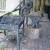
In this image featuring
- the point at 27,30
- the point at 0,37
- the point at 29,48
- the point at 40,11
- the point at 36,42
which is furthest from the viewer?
the point at 40,11

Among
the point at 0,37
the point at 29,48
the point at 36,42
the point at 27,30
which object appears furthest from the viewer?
the point at 27,30

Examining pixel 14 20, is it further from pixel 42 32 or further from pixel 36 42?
pixel 42 32

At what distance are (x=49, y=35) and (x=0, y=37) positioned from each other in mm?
1137

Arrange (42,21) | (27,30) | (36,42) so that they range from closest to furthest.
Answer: (36,42) < (27,30) < (42,21)

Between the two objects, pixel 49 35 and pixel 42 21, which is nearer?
pixel 49 35

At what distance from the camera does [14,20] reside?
425 centimetres

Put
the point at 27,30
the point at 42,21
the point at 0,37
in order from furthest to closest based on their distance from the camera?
the point at 42,21 < the point at 27,30 < the point at 0,37

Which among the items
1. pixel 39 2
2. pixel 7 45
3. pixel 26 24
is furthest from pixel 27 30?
pixel 39 2

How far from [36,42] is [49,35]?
70cm

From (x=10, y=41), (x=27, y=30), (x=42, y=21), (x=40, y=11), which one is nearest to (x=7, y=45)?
(x=10, y=41)

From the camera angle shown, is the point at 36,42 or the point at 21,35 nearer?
the point at 36,42

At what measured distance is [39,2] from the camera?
6.57m

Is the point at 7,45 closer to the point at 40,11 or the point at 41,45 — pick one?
the point at 41,45

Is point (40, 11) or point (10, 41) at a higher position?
point (40, 11)
